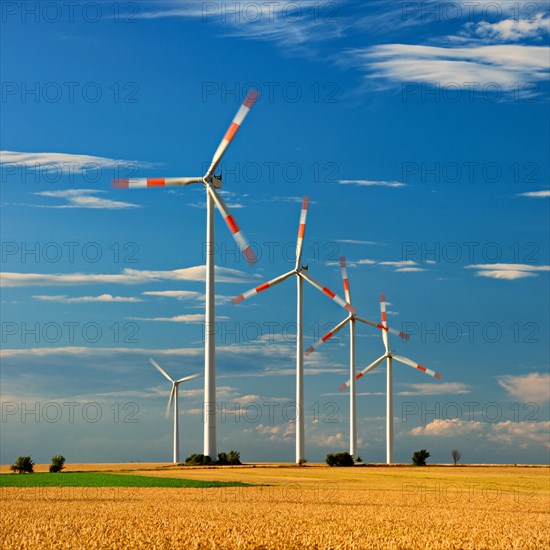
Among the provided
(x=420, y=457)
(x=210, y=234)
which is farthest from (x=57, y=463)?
(x=420, y=457)

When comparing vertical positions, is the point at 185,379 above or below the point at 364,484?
above

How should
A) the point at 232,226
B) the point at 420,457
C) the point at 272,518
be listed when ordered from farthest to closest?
the point at 420,457
the point at 232,226
the point at 272,518

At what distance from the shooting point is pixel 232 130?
8850cm

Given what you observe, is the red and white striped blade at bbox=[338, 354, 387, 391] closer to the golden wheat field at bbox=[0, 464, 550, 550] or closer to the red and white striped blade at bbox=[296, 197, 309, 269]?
the red and white striped blade at bbox=[296, 197, 309, 269]

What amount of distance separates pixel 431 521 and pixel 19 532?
14.9 m

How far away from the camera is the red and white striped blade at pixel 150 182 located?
8423 centimetres

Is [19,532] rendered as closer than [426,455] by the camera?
Yes

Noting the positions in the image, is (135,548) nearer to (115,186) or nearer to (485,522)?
(485,522)

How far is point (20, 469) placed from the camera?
3595 inches

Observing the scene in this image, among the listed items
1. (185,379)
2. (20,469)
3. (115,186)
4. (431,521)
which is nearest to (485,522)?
(431,521)

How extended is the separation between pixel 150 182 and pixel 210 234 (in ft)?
27.6

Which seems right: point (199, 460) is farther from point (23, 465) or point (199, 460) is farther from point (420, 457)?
point (420, 457)

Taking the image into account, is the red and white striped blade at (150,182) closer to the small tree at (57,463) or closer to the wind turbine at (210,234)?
the wind turbine at (210,234)

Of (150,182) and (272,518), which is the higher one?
(150,182)
